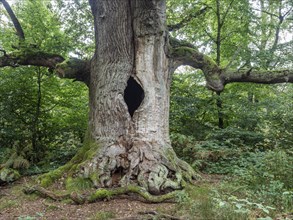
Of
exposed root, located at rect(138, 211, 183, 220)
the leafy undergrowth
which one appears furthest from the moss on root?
exposed root, located at rect(138, 211, 183, 220)

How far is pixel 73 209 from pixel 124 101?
211 cm

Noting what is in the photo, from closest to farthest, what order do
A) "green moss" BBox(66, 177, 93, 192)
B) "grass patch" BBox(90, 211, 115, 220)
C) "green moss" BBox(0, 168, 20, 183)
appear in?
"grass patch" BBox(90, 211, 115, 220), "green moss" BBox(66, 177, 93, 192), "green moss" BBox(0, 168, 20, 183)

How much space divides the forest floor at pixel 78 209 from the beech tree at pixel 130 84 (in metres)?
0.45

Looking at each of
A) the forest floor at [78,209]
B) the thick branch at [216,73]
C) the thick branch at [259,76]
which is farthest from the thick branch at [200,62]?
the forest floor at [78,209]

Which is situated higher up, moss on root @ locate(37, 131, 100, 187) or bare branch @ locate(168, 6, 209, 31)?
bare branch @ locate(168, 6, 209, 31)

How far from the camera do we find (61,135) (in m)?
8.60

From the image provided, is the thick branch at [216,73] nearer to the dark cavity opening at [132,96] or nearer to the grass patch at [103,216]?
the dark cavity opening at [132,96]

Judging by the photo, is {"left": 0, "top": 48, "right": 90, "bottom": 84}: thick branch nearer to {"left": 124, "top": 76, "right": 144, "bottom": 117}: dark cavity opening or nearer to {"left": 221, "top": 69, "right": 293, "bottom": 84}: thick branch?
{"left": 124, "top": 76, "right": 144, "bottom": 117}: dark cavity opening

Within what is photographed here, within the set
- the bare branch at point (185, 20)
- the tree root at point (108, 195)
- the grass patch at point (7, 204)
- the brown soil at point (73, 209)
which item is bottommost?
the grass patch at point (7, 204)

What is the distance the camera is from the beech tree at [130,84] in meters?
4.33

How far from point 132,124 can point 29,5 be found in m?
4.95

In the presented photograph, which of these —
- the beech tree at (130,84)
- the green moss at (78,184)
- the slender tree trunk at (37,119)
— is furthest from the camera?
the slender tree trunk at (37,119)

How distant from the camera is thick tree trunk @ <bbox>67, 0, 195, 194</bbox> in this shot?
4355 millimetres

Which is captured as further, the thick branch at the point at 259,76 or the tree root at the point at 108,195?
the thick branch at the point at 259,76
